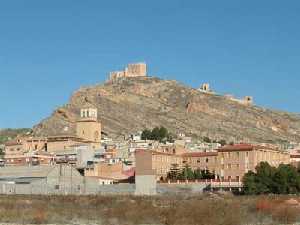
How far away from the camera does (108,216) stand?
52.9 meters

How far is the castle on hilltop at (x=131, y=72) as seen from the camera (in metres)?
196

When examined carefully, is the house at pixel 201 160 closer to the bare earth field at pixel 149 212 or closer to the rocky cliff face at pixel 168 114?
the bare earth field at pixel 149 212

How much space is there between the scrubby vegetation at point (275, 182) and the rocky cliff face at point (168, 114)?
2888 inches

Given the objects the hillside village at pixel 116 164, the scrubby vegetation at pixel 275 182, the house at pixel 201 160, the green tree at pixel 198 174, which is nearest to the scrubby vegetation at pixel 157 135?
the hillside village at pixel 116 164

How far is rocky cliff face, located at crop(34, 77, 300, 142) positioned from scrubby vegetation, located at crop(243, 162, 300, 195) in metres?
73.3

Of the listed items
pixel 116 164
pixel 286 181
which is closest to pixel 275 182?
pixel 286 181

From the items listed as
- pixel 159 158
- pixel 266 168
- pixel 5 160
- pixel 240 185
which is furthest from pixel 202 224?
pixel 5 160

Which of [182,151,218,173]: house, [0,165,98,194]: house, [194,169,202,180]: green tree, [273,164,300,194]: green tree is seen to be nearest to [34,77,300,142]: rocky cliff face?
[182,151,218,173]: house

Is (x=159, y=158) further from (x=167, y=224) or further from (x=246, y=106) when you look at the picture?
(x=246, y=106)

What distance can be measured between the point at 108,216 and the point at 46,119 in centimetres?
10664

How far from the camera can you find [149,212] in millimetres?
54094

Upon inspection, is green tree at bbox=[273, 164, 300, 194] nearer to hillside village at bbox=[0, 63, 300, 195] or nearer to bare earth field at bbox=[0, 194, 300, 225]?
hillside village at bbox=[0, 63, 300, 195]

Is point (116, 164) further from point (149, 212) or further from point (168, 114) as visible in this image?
point (168, 114)

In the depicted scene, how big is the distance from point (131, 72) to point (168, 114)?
28425 mm
